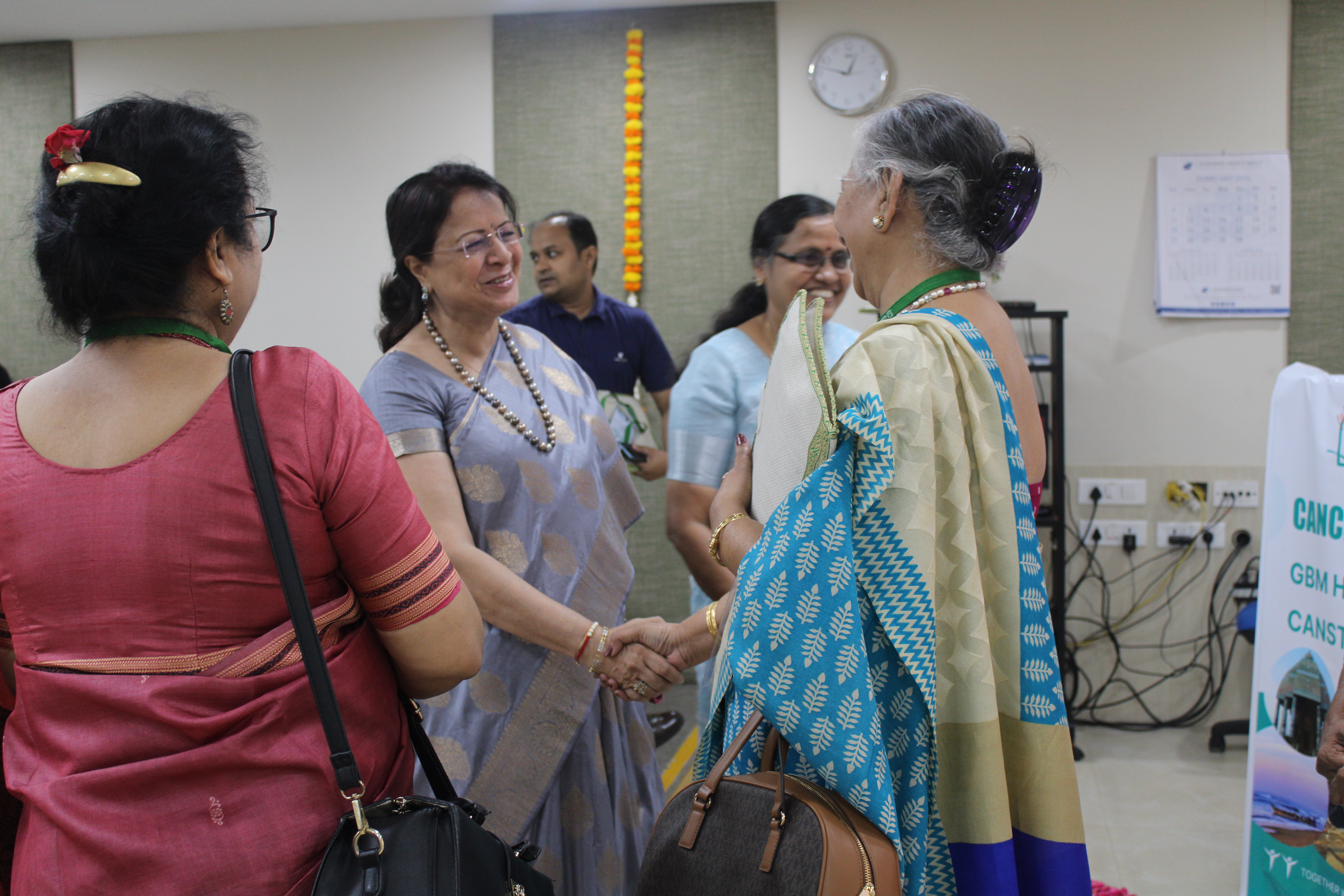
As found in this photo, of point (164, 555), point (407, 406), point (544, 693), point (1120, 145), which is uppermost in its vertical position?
point (1120, 145)

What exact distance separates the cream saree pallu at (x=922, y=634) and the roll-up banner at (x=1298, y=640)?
1275 mm

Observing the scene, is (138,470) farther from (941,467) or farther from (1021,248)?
(1021,248)

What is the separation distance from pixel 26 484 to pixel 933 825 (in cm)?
99

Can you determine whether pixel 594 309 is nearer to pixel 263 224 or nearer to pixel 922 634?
pixel 263 224

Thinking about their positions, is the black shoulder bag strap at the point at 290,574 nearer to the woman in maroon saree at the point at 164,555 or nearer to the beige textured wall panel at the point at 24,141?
the woman in maroon saree at the point at 164,555

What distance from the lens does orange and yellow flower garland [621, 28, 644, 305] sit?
4031 mm

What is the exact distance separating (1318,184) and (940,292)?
11.5ft

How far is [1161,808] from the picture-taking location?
3.00m

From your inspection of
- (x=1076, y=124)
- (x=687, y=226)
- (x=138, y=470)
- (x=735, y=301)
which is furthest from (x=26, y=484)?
(x=1076, y=124)

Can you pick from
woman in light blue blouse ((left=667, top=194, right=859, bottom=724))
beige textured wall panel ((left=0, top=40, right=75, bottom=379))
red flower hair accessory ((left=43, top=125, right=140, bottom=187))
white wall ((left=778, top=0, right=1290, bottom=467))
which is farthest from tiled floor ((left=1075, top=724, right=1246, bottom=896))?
beige textured wall panel ((left=0, top=40, right=75, bottom=379))

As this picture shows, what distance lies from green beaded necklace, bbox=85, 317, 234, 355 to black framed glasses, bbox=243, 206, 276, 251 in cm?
12

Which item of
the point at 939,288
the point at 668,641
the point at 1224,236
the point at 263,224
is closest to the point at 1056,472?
the point at 1224,236

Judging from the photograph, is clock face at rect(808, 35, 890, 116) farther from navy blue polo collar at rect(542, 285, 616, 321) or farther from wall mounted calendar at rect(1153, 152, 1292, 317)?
navy blue polo collar at rect(542, 285, 616, 321)

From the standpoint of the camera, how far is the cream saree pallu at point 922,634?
36.7 inches
